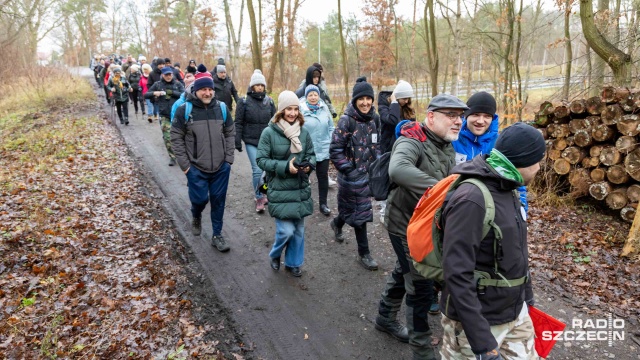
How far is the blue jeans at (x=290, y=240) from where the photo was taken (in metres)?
4.57

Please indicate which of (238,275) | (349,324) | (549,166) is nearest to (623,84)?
(549,166)

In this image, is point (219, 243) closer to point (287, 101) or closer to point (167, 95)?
point (287, 101)

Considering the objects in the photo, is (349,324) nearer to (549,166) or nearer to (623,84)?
(549,166)

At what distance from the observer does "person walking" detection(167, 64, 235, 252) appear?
512 cm

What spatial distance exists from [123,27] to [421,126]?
53.6m

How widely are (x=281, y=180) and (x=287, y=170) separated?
0.18 metres

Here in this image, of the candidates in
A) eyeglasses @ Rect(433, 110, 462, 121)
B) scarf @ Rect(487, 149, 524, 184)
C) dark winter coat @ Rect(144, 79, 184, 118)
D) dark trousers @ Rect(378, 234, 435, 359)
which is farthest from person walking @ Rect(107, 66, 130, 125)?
scarf @ Rect(487, 149, 524, 184)

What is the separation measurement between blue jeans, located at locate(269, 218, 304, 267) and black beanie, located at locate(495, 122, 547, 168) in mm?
2915

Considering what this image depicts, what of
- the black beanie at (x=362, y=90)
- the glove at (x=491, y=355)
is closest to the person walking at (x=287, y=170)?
the black beanie at (x=362, y=90)

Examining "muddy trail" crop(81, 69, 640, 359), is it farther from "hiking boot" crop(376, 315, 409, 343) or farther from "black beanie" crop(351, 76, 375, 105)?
"black beanie" crop(351, 76, 375, 105)

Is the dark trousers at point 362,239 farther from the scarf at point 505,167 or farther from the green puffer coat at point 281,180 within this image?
the scarf at point 505,167

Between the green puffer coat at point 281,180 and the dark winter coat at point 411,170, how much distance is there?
4.90 feet

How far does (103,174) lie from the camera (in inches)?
322

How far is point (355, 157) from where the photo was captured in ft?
16.1
